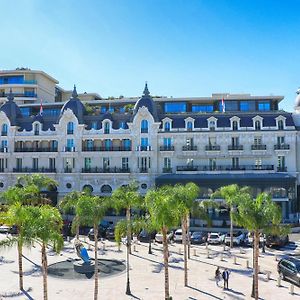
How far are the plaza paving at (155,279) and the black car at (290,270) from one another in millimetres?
626


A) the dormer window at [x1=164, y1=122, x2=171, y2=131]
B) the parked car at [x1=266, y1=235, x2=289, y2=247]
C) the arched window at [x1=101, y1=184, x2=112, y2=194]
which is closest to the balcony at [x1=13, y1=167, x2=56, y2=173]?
the arched window at [x1=101, y1=184, x2=112, y2=194]

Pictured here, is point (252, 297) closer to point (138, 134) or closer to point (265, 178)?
point (265, 178)

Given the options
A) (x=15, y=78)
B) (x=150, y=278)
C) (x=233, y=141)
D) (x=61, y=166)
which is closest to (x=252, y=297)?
(x=150, y=278)

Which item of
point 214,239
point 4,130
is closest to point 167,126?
point 214,239

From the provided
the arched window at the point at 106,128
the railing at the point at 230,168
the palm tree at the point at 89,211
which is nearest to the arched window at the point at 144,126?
the arched window at the point at 106,128

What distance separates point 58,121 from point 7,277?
37551 mm

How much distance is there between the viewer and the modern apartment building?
6100cm

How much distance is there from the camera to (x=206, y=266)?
36.9 metres

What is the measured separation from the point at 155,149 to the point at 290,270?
114 feet

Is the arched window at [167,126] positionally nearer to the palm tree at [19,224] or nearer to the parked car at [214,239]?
the parked car at [214,239]

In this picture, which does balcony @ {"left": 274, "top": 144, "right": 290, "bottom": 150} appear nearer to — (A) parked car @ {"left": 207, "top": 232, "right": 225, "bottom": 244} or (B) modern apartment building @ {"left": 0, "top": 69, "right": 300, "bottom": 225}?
(B) modern apartment building @ {"left": 0, "top": 69, "right": 300, "bottom": 225}

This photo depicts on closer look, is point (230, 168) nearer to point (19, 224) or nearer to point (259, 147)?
point (259, 147)

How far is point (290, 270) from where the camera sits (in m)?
31.8

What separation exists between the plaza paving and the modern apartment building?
1967 cm
